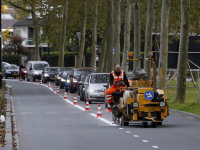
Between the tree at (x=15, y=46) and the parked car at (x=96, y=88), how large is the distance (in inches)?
2349

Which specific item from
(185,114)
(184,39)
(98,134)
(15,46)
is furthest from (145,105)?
(15,46)

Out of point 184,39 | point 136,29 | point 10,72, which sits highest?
point 136,29

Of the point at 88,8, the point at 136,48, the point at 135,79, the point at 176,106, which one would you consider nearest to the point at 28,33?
the point at 88,8

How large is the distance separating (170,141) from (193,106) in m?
9.40

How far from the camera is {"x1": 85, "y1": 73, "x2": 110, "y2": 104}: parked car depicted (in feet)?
87.6

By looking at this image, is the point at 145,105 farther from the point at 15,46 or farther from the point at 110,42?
the point at 15,46

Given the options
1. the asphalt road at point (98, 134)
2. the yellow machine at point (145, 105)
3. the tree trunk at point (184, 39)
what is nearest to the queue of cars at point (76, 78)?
the tree trunk at point (184, 39)

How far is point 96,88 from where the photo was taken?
88.2 feet

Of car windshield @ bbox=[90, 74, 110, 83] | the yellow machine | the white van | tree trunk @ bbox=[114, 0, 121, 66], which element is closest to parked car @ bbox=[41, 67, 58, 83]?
the white van

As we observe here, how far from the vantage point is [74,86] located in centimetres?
3653

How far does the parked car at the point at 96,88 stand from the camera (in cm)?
2670

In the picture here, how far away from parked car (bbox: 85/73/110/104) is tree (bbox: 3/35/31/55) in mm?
59669

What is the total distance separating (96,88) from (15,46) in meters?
61.6

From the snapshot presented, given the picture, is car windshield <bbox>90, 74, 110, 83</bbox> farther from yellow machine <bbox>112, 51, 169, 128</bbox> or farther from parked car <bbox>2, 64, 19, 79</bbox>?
parked car <bbox>2, 64, 19, 79</bbox>
